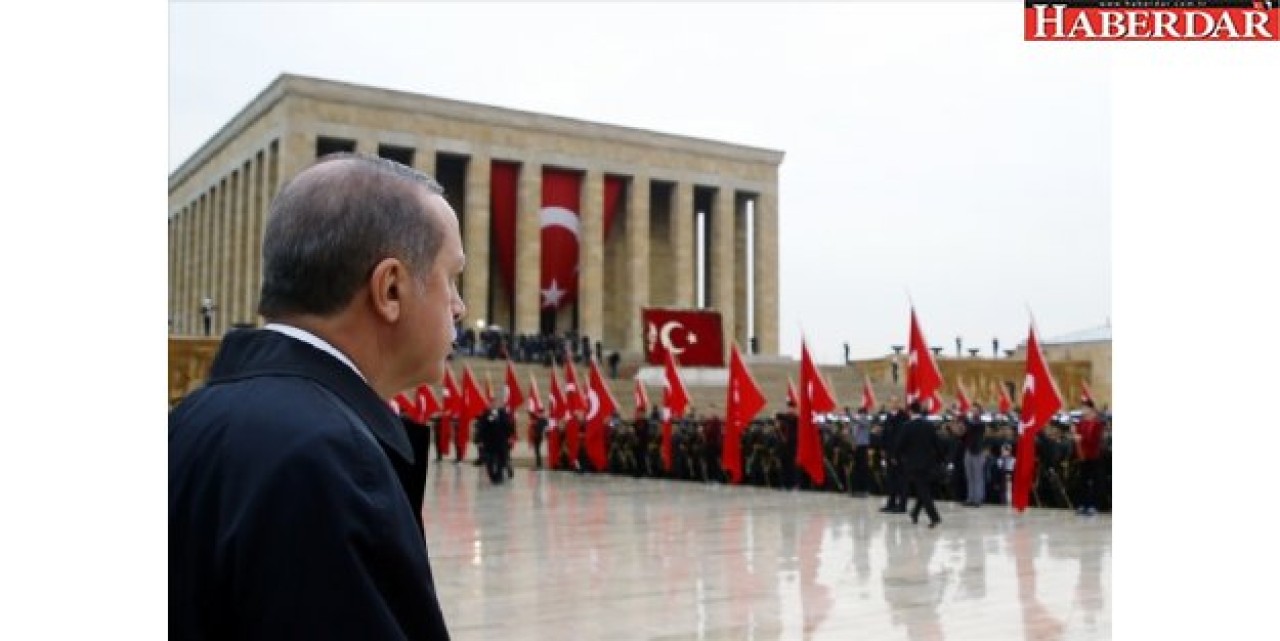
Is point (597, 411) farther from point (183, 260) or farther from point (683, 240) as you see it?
point (183, 260)

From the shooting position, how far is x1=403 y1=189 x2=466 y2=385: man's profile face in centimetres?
143

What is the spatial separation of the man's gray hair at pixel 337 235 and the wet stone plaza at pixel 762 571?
219 inches

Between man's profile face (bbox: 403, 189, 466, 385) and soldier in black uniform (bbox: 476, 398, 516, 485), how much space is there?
63.9ft

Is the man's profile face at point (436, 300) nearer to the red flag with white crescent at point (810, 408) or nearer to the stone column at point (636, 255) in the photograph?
the red flag with white crescent at point (810, 408)

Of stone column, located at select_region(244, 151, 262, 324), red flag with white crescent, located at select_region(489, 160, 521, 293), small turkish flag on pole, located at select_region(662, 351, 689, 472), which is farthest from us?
red flag with white crescent, located at select_region(489, 160, 521, 293)

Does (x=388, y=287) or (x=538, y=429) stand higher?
(x=388, y=287)

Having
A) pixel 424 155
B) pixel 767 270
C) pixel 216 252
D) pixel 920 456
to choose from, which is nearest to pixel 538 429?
pixel 920 456

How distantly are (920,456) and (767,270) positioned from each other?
36145mm

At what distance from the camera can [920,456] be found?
14109 millimetres

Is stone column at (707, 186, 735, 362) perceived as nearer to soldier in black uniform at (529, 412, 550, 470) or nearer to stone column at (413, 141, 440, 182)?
stone column at (413, 141, 440, 182)

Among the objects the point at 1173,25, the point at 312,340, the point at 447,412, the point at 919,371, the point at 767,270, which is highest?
the point at 767,270

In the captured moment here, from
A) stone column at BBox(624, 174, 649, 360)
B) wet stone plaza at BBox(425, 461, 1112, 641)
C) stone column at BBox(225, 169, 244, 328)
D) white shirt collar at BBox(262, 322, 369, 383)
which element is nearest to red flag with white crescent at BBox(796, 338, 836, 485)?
wet stone plaza at BBox(425, 461, 1112, 641)
